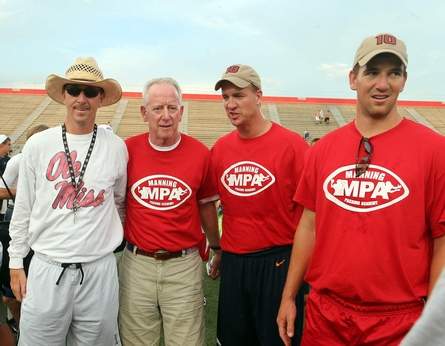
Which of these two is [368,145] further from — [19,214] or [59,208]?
[19,214]

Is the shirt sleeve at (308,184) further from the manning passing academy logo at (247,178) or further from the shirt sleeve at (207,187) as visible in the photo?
the shirt sleeve at (207,187)

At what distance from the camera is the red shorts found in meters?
1.85

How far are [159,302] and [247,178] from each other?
1004 mm

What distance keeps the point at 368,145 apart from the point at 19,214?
201 cm

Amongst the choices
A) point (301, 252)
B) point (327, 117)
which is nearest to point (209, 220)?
point (301, 252)

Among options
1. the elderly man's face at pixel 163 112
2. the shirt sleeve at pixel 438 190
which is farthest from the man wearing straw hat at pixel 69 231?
the shirt sleeve at pixel 438 190

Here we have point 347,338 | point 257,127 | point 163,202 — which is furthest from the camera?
point 257,127

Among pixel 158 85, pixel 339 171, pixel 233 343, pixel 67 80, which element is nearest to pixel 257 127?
pixel 158 85

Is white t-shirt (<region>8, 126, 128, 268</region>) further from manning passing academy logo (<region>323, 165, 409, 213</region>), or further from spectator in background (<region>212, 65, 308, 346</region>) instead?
manning passing academy logo (<region>323, 165, 409, 213</region>)

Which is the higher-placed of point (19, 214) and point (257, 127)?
point (257, 127)

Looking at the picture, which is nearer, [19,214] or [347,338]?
[347,338]

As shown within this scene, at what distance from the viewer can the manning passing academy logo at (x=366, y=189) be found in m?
1.80

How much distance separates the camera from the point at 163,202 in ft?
8.94

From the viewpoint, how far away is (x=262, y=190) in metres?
2.76
